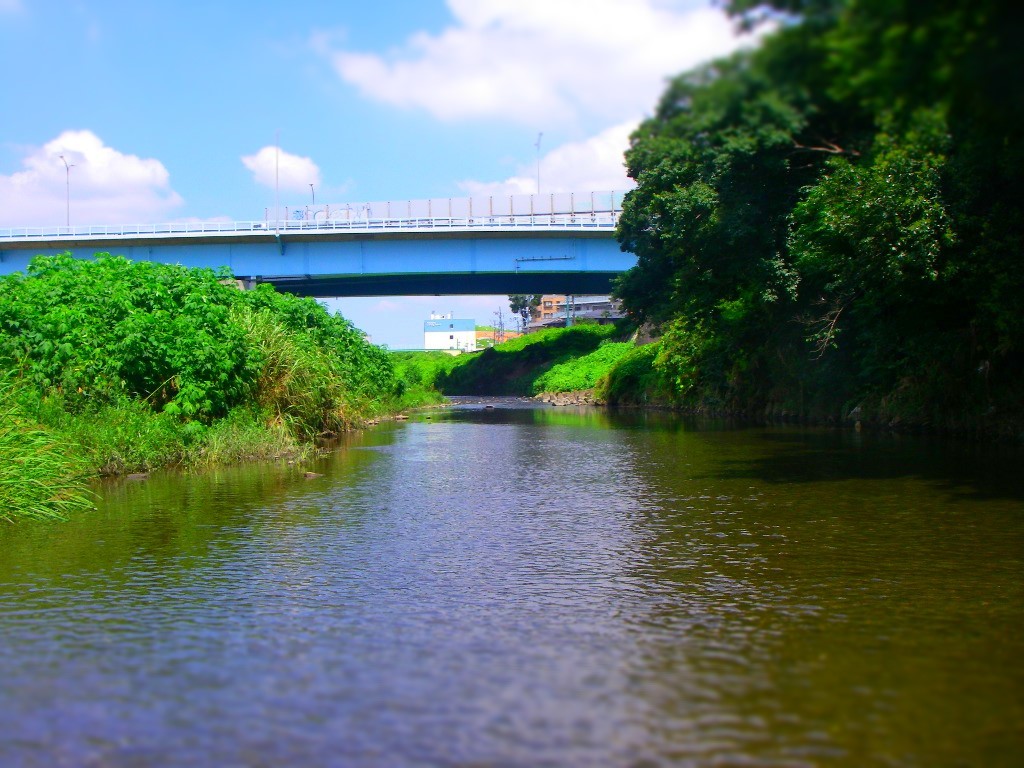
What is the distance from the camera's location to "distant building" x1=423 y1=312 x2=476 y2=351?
188 m

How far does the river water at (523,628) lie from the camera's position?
6.10 metres

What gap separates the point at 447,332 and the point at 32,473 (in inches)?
6938

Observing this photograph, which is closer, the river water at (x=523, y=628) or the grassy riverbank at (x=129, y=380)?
the river water at (x=523, y=628)

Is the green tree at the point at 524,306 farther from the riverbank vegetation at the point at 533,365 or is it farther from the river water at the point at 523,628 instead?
the river water at the point at 523,628

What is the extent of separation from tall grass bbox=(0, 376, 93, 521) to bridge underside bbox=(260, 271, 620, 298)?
3587 cm

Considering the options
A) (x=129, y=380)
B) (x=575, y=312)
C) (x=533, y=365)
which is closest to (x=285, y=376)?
(x=129, y=380)

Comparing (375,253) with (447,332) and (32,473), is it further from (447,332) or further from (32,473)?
(447,332)

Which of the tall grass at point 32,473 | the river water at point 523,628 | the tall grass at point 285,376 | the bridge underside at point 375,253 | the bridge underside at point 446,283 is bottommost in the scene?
the river water at point 523,628

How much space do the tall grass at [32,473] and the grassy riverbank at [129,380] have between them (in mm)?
24

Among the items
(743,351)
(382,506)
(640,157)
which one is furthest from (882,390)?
(640,157)

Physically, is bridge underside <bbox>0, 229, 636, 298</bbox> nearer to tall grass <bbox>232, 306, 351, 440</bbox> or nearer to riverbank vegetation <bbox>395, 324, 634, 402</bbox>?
riverbank vegetation <bbox>395, 324, 634, 402</bbox>

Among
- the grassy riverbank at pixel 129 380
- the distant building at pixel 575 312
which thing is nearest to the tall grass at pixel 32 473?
the grassy riverbank at pixel 129 380

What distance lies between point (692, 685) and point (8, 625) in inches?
229

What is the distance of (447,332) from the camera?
18988cm
